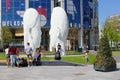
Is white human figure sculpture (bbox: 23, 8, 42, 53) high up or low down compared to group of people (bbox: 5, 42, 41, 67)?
up

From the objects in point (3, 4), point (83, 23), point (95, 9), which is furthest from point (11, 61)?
point (95, 9)

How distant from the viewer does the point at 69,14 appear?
89562 mm

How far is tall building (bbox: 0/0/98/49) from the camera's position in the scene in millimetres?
85875

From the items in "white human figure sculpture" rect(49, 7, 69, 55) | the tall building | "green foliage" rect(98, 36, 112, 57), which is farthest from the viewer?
the tall building

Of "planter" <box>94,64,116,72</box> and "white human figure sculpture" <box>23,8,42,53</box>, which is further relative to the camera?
"white human figure sculpture" <box>23,8,42,53</box>

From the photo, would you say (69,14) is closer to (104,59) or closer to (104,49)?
(104,49)

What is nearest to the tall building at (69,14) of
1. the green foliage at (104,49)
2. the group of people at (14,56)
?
the group of people at (14,56)

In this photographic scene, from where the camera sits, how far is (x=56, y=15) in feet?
147

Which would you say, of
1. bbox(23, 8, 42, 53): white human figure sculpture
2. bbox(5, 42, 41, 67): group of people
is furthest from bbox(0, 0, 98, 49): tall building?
bbox(5, 42, 41, 67): group of people

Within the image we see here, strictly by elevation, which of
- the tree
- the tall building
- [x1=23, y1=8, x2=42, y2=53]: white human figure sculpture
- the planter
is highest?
the tall building

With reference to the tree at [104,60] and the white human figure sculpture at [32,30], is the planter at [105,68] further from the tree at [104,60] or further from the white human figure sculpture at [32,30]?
the white human figure sculpture at [32,30]

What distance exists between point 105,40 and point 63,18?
22.7m

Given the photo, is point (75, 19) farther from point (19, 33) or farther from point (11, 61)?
point (11, 61)

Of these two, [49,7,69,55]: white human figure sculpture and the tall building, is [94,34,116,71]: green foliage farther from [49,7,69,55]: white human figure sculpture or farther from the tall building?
the tall building
